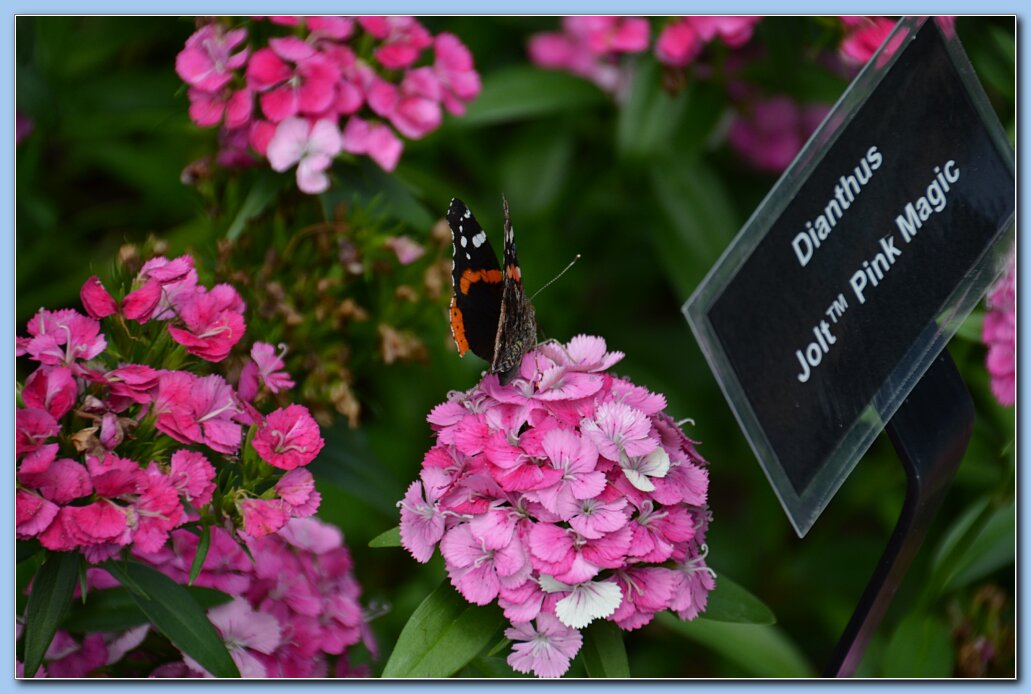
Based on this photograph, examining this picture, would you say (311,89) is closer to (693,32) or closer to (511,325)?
(511,325)

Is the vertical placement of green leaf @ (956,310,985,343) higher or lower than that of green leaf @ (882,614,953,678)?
higher

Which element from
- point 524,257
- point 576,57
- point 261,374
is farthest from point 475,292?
A: point 576,57

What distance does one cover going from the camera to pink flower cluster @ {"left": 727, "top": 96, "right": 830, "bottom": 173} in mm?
2449

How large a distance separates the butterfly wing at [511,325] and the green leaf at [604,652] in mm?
293

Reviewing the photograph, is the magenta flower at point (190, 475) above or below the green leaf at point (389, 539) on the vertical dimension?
above

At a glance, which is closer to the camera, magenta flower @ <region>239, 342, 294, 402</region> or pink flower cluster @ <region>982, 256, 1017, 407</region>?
magenta flower @ <region>239, 342, 294, 402</region>

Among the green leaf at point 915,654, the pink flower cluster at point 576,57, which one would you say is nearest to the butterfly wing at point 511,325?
the green leaf at point 915,654

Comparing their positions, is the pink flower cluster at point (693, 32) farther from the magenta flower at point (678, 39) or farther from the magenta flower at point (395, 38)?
the magenta flower at point (395, 38)

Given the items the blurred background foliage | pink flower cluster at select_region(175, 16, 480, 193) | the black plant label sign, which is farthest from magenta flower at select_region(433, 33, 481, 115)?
the black plant label sign

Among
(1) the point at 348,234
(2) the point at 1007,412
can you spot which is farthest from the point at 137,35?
(2) the point at 1007,412

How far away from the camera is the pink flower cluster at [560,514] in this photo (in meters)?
1.14

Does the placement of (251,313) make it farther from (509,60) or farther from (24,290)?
(509,60)

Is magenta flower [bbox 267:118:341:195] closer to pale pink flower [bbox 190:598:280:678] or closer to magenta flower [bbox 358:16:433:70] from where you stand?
magenta flower [bbox 358:16:433:70]

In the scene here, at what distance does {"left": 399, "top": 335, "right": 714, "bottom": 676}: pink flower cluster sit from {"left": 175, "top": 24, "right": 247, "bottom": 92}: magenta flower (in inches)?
26.6
